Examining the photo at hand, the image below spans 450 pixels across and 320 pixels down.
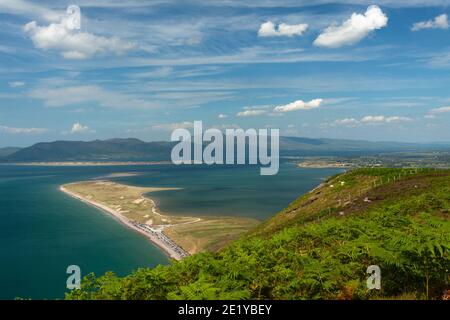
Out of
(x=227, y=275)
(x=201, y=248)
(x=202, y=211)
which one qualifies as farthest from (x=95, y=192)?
(x=227, y=275)

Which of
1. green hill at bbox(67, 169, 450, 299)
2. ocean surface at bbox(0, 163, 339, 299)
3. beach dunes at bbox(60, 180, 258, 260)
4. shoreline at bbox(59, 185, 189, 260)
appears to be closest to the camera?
green hill at bbox(67, 169, 450, 299)

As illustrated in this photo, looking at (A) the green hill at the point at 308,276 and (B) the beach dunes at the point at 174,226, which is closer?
(A) the green hill at the point at 308,276

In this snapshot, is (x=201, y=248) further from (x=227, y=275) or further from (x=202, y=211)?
(x=227, y=275)

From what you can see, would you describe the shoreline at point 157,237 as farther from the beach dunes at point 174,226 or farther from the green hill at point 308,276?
the green hill at point 308,276

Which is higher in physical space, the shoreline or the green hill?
the green hill

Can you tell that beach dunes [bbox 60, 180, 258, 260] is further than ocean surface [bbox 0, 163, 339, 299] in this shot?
Yes

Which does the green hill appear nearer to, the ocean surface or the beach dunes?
the ocean surface

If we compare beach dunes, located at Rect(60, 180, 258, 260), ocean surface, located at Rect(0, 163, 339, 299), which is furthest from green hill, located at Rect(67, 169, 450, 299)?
beach dunes, located at Rect(60, 180, 258, 260)

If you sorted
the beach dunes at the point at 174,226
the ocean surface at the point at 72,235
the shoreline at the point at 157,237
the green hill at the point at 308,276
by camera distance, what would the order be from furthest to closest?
the beach dunes at the point at 174,226 → the shoreline at the point at 157,237 → the ocean surface at the point at 72,235 → the green hill at the point at 308,276

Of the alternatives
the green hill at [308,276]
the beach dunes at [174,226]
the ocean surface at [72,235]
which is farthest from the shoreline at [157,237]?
the green hill at [308,276]

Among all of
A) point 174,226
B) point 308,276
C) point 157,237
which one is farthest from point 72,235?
point 308,276

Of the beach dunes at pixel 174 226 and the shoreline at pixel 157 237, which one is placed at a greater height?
the beach dunes at pixel 174 226

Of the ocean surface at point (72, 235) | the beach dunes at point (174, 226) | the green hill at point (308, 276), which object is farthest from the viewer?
the beach dunes at point (174, 226)
